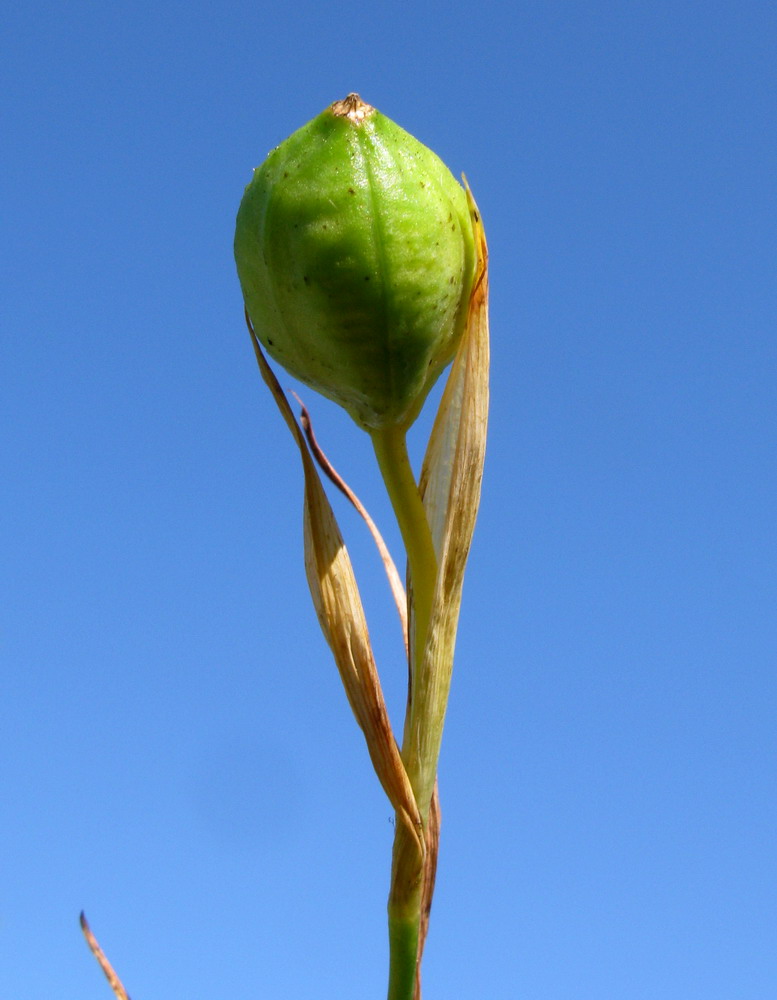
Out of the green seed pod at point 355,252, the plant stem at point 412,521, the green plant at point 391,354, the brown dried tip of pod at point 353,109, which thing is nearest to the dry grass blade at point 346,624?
the green plant at point 391,354

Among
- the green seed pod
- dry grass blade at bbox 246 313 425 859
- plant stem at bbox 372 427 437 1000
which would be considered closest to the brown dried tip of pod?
the green seed pod

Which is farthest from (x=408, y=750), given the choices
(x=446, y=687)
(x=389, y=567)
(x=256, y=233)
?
(x=256, y=233)

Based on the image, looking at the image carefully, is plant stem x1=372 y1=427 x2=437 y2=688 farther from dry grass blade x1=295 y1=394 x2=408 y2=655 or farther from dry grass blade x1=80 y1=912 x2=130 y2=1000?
dry grass blade x1=80 y1=912 x2=130 y2=1000

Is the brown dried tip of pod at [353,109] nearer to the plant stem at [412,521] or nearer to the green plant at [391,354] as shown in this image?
the green plant at [391,354]

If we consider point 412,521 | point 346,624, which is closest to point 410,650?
point 346,624

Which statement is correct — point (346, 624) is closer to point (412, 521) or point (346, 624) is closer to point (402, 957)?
point (412, 521)

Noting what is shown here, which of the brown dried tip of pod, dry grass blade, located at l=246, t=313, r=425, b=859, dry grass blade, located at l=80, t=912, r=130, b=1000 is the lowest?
dry grass blade, located at l=80, t=912, r=130, b=1000
